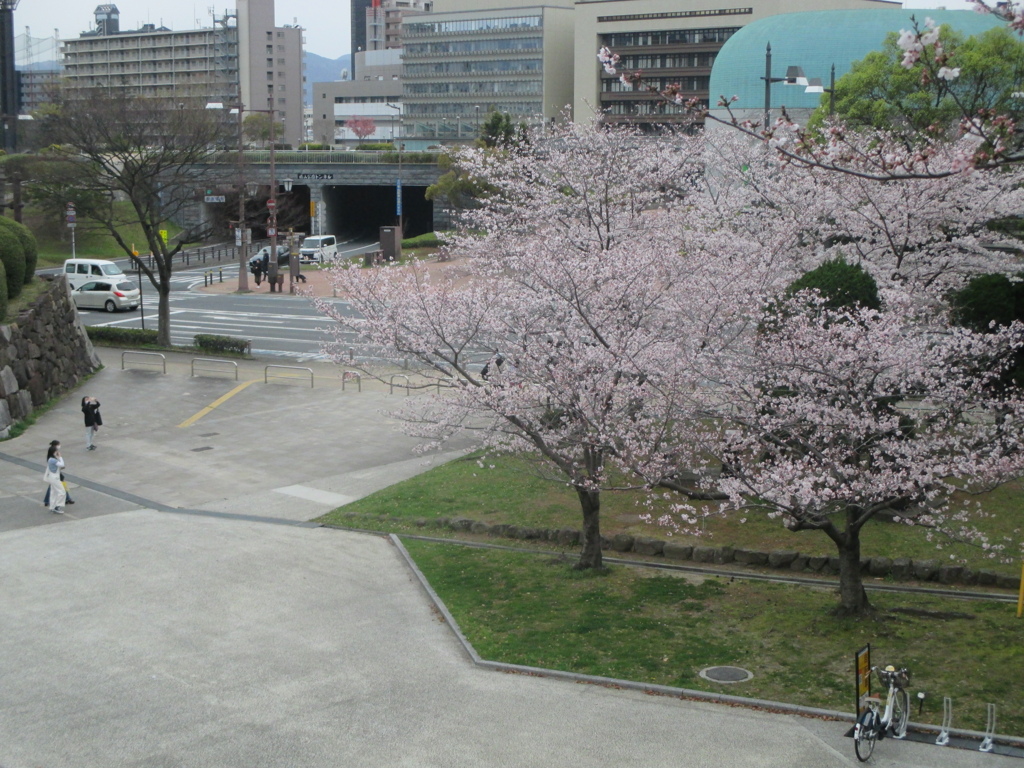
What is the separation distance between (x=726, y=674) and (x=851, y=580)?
85.9 inches

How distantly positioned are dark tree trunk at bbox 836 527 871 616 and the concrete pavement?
8.85 ft

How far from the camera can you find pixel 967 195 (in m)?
18.8

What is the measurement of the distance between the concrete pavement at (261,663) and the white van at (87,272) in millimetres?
23578

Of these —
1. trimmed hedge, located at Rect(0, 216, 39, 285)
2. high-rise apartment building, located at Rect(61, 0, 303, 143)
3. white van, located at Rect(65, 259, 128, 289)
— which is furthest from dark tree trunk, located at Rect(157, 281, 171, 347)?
high-rise apartment building, located at Rect(61, 0, 303, 143)

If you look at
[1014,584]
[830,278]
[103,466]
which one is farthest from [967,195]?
[103,466]

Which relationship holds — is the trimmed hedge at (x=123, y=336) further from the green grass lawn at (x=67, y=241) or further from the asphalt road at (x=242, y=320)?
the green grass lawn at (x=67, y=241)

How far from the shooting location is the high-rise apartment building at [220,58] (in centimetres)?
12662

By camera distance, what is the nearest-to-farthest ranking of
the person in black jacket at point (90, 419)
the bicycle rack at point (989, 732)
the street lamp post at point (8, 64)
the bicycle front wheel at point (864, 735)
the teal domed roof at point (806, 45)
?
1. the bicycle front wheel at point (864, 735)
2. the bicycle rack at point (989, 732)
3. the person in black jacket at point (90, 419)
4. the teal domed roof at point (806, 45)
5. the street lamp post at point (8, 64)

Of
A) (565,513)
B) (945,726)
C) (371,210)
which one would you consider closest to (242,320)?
(565,513)

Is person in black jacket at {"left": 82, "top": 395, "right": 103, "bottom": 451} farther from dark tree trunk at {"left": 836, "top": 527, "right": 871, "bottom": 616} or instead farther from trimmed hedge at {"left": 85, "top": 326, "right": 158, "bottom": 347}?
dark tree trunk at {"left": 836, "top": 527, "right": 871, "bottom": 616}

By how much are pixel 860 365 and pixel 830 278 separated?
4.38m

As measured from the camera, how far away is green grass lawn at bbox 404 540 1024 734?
10.7 meters

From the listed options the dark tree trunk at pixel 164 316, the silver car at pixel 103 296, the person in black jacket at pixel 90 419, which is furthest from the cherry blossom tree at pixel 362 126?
the person in black jacket at pixel 90 419

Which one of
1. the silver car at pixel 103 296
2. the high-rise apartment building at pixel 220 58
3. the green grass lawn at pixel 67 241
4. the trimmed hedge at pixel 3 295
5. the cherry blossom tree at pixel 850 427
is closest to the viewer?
the cherry blossom tree at pixel 850 427
